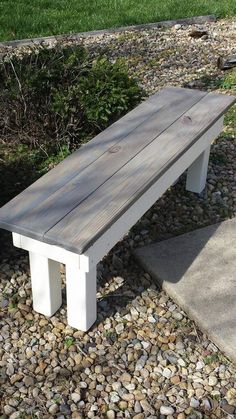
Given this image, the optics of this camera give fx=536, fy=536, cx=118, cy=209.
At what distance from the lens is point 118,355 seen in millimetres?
2725

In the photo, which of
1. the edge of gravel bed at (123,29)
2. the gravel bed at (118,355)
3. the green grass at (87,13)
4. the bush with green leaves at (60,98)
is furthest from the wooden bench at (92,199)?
the green grass at (87,13)

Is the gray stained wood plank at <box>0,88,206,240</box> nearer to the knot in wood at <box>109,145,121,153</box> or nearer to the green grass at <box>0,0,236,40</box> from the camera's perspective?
the knot in wood at <box>109,145,121,153</box>

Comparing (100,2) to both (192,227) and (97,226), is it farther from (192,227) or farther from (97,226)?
(97,226)

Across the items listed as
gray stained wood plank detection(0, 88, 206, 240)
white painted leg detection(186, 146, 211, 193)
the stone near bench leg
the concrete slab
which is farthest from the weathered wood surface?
the concrete slab

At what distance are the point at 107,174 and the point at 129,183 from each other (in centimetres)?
15

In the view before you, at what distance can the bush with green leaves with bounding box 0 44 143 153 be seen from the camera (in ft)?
14.2

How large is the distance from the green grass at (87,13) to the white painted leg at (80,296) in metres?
5.41

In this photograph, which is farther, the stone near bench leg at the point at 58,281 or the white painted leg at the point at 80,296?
the white painted leg at the point at 80,296

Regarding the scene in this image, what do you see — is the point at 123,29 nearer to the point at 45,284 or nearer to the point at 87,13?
the point at 87,13

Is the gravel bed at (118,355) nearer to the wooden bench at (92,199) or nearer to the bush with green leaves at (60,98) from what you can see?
the wooden bench at (92,199)

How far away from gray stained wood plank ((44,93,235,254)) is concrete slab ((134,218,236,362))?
0.63 m

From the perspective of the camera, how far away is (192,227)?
144 inches

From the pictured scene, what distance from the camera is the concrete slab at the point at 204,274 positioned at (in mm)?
2820

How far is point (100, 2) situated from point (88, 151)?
6481mm
